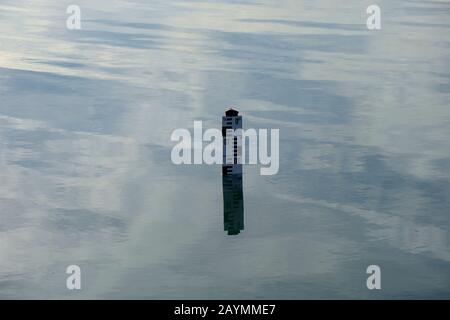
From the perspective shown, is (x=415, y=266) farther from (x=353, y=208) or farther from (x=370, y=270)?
(x=353, y=208)

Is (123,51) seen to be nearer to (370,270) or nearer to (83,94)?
(83,94)

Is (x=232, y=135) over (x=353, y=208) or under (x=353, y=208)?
over

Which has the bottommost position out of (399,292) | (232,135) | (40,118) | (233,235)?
(399,292)

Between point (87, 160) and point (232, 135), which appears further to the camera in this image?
point (87, 160)

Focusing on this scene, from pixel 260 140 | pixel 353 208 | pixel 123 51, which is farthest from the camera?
pixel 123 51

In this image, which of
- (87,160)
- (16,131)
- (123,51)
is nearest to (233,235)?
(87,160)

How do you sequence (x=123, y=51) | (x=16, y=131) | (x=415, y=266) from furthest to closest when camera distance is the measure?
1. (x=123, y=51)
2. (x=16, y=131)
3. (x=415, y=266)

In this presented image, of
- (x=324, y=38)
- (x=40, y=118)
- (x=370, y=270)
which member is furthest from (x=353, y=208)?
(x=324, y=38)
